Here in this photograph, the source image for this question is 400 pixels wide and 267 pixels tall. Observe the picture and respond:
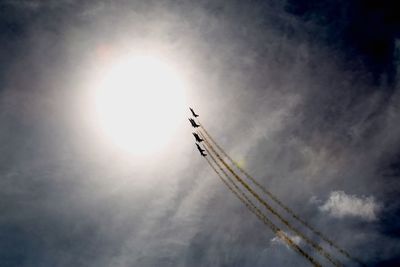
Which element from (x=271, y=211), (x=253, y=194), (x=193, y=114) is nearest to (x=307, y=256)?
(x=271, y=211)

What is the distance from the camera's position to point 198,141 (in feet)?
296

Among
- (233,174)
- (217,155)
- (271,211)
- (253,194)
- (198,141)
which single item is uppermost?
(198,141)

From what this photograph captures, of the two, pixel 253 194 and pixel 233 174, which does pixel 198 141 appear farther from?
pixel 253 194

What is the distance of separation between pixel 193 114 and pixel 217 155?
15.8m

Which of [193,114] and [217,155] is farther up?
[193,114]

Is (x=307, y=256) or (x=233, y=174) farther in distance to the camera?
(x=233, y=174)

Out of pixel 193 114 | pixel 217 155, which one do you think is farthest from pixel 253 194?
pixel 193 114

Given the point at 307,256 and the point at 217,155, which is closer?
the point at 307,256

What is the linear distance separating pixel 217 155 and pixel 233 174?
833 centimetres

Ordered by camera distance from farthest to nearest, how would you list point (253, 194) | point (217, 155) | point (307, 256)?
1. point (217, 155)
2. point (253, 194)
3. point (307, 256)

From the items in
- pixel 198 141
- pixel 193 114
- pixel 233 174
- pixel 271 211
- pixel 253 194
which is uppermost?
pixel 193 114

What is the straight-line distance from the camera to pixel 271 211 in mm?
82438

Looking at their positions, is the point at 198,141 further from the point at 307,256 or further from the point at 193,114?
the point at 307,256

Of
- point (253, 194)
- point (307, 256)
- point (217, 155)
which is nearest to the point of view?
point (307, 256)
